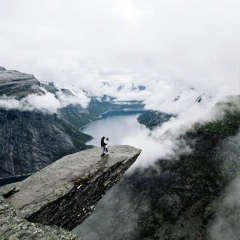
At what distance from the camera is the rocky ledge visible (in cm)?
2895

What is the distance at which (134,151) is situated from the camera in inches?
2224

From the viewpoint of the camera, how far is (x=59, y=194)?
40375 millimetres

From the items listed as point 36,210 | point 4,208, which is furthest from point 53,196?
point 4,208

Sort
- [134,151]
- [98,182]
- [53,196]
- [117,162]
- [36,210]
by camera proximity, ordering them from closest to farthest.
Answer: [36,210], [53,196], [98,182], [117,162], [134,151]

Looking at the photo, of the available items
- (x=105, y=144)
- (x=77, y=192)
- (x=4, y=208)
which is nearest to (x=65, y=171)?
(x=77, y=192)

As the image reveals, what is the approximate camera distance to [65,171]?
4753 centimetres

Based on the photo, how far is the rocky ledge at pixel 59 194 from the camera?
28953mm

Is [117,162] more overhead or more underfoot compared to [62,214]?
A: more overhead

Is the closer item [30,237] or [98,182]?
[30,237]

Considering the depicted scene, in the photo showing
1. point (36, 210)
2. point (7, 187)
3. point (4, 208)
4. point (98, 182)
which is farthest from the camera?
point (98, 182)

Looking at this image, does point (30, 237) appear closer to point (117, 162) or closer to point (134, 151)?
point (117, 162)

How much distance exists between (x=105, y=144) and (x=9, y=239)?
27838 millimetres

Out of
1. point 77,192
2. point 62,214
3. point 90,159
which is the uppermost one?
point 90,159

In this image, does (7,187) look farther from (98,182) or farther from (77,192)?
(98,182)
